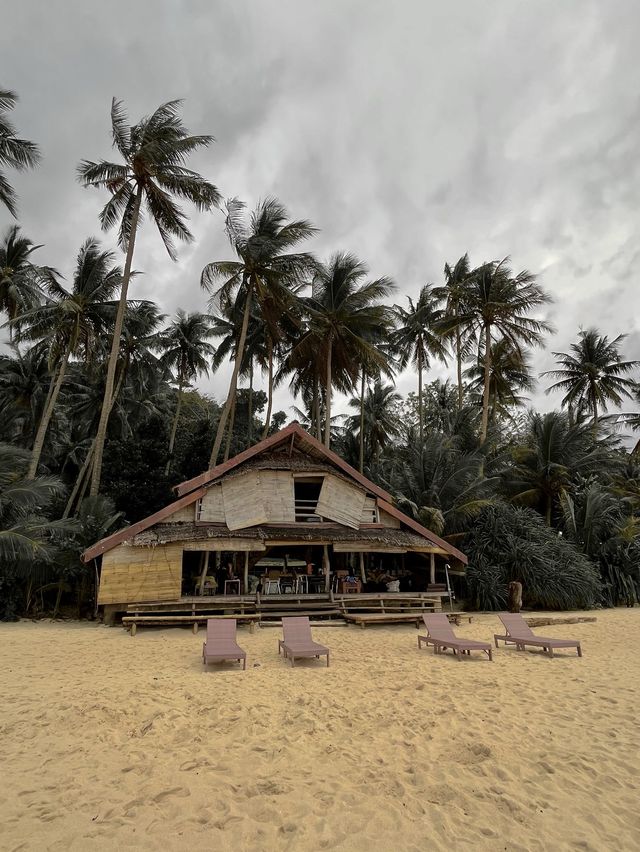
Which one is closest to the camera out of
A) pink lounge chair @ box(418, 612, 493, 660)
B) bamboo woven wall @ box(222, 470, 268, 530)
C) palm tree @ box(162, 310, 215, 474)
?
pink lounge chair @ box(418, 612, 493, 660)

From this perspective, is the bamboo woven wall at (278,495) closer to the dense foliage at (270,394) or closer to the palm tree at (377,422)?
the dense foliage at (270,394)

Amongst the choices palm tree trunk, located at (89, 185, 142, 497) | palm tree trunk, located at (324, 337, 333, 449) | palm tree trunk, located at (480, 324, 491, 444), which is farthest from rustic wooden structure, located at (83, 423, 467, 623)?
palm tree trunk, located at (480, 324, 491, 444)

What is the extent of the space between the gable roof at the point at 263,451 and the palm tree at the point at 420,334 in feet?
45.7

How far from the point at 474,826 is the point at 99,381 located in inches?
1109

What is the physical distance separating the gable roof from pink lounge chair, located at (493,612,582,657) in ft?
14.5

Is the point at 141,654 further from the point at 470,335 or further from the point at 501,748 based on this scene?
the point at 470,335

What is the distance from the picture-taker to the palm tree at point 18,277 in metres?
21.1

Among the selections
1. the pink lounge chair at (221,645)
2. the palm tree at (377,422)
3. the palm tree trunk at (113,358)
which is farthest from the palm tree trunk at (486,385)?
the pink lounge chair at (221,645)

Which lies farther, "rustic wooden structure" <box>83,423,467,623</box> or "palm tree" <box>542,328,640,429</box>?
"palm tree" <box>542,328,640,429</box>

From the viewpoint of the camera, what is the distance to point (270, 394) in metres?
25.9

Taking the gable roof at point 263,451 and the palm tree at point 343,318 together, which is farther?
the palm tree at point 343,318

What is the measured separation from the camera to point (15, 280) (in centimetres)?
2116

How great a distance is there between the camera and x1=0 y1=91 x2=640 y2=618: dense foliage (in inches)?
661

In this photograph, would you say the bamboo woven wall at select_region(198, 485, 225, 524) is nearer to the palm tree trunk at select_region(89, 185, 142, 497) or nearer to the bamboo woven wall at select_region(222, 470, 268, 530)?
the bamboo woven wall at select_region(222, 470, 268, 530)
